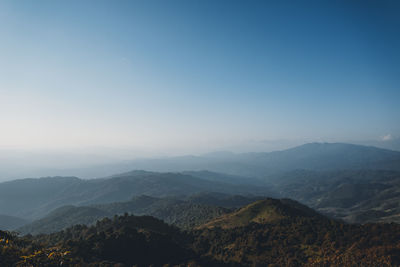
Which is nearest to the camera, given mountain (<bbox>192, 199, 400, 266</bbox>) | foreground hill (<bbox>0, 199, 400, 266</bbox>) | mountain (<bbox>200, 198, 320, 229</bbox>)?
mountain (<bbox>192, 199, 400, 266</bbox>)

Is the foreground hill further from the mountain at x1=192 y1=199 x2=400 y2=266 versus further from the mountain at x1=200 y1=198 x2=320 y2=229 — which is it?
the mountain at x1=200 y1=198 x2=320 y2=229

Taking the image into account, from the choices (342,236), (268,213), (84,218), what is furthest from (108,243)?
(84,218)

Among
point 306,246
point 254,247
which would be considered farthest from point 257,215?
point 306,246

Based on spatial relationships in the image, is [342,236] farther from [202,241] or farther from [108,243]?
[108,243]

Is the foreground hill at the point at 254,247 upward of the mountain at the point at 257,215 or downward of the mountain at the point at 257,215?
upward

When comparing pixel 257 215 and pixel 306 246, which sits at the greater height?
pixel 306 246

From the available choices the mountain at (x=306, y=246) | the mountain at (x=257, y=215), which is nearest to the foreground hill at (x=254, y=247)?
the mountain at (x=306, y=246)

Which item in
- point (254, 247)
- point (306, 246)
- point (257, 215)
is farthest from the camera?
point (257, 215)

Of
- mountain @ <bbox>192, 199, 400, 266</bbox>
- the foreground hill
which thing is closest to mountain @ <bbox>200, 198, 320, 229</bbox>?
mountain @ <bbox>192, 199, 400, 266</bbox>

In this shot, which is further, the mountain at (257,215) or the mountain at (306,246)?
the mountain at (257,215)

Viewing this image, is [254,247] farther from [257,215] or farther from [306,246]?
[257,215]

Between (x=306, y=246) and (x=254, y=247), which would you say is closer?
(x=306, y=246)

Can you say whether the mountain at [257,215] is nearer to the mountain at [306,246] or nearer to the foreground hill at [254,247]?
the mountain at [306,246]
